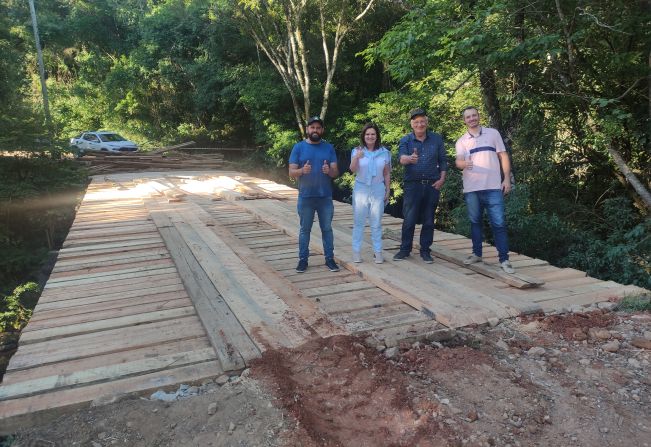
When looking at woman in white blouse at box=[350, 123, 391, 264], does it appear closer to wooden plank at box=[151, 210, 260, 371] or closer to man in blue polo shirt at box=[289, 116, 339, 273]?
man in blue polo shirt at box=[289, 116, 339, 273]

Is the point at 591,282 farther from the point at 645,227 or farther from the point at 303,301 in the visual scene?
the point at 645,227

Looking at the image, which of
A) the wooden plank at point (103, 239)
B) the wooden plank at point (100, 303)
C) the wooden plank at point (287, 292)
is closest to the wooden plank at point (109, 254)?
the wooden plank at point (103, 239)

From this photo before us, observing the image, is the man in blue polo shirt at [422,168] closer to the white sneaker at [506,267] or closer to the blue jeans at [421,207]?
the blue jeans at [421,207]

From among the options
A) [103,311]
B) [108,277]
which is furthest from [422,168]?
[108,277]

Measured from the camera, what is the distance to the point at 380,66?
65.2ft

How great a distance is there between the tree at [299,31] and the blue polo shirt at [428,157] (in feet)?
39.9

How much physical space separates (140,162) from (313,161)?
14.3 meters

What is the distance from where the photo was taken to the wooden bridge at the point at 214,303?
2.84m

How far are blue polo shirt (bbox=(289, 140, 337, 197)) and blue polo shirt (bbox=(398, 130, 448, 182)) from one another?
86cm

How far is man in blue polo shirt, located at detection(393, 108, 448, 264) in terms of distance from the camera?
188 inches

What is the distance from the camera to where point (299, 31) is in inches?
647

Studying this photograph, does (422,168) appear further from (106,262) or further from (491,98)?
(491,98)

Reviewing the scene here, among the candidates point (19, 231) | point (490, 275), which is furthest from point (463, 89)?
point (19, 231)

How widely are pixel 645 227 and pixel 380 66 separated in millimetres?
14964
